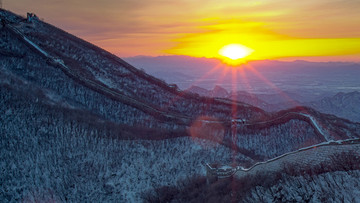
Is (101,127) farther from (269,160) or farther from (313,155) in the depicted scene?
(313,155)

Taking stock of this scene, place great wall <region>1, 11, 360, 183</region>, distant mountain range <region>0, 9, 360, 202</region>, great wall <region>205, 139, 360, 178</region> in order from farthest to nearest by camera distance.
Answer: distant mountain range <region>0, 9, 360, 202</region> → great wall <region>1, 11, 360, 183</region> → great wall <region>205, 139, 360, 178</region>

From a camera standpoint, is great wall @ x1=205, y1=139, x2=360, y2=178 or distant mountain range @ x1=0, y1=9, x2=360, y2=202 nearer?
great wall @ x1=205, y1=139, x2=360, y2=178

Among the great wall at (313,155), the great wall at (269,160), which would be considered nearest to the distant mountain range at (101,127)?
the great wall at (269,160)

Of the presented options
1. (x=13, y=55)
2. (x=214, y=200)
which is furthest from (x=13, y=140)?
(x=214, y=200)

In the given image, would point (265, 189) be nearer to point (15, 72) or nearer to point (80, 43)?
point (15, 72)

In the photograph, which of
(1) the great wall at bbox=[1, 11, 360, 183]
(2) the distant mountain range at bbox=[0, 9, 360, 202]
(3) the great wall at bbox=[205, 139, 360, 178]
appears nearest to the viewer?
(3) the great wall at bbox=[205, 139, 360, 178]

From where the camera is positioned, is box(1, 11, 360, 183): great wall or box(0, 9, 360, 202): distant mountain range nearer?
Result: box(1, 11, 360, 183): great wall

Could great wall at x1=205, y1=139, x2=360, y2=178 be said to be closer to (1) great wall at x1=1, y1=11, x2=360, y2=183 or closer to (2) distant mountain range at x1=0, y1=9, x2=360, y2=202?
(1) great wall at x1=1, y1=11, x2=360, y2=183

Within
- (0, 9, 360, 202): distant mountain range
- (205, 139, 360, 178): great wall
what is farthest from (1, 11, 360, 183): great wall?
(0, 9, 360, 202): distant mountain range

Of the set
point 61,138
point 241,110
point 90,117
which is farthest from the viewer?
point 241,110
